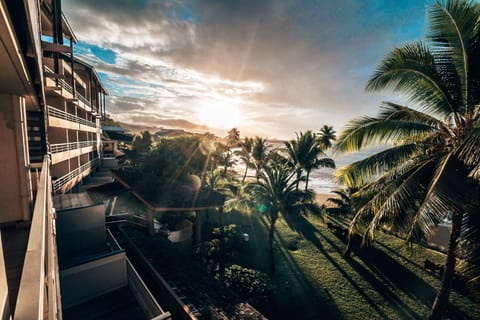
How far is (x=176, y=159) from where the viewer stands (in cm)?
2166

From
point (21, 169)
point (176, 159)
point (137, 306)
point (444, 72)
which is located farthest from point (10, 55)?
point (176, 159)

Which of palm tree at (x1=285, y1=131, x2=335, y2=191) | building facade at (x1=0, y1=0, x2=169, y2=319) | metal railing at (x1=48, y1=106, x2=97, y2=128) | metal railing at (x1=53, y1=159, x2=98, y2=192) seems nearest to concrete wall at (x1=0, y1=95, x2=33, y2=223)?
building facade at (x1=0, y1=0, x2=169, y2=319)

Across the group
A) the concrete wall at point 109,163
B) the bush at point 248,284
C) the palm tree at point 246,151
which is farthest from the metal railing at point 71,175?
the palm tree at point 246,151

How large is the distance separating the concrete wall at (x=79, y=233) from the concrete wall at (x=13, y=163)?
9.35ft

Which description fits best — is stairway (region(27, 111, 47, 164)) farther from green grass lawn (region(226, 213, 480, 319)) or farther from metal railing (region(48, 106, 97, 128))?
green grass lawn (region(226, 213, 480, 319))

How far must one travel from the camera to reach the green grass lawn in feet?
33.1

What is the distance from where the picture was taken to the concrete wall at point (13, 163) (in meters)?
5.03

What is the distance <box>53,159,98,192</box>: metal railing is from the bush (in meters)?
11.7

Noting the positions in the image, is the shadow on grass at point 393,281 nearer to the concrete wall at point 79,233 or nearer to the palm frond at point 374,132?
the palm frond at point 374,132

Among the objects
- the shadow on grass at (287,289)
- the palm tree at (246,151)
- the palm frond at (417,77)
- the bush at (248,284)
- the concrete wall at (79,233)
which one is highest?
the palm frond at (417,77)

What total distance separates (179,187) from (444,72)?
1533 cm

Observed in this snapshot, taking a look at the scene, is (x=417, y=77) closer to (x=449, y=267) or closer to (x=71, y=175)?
(x=449, y=267)

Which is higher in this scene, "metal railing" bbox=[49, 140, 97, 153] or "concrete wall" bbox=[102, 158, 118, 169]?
"metal railing" bbox=[49, 140, 97, 153]

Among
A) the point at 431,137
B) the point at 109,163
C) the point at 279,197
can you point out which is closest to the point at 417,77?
the point at 431,137
